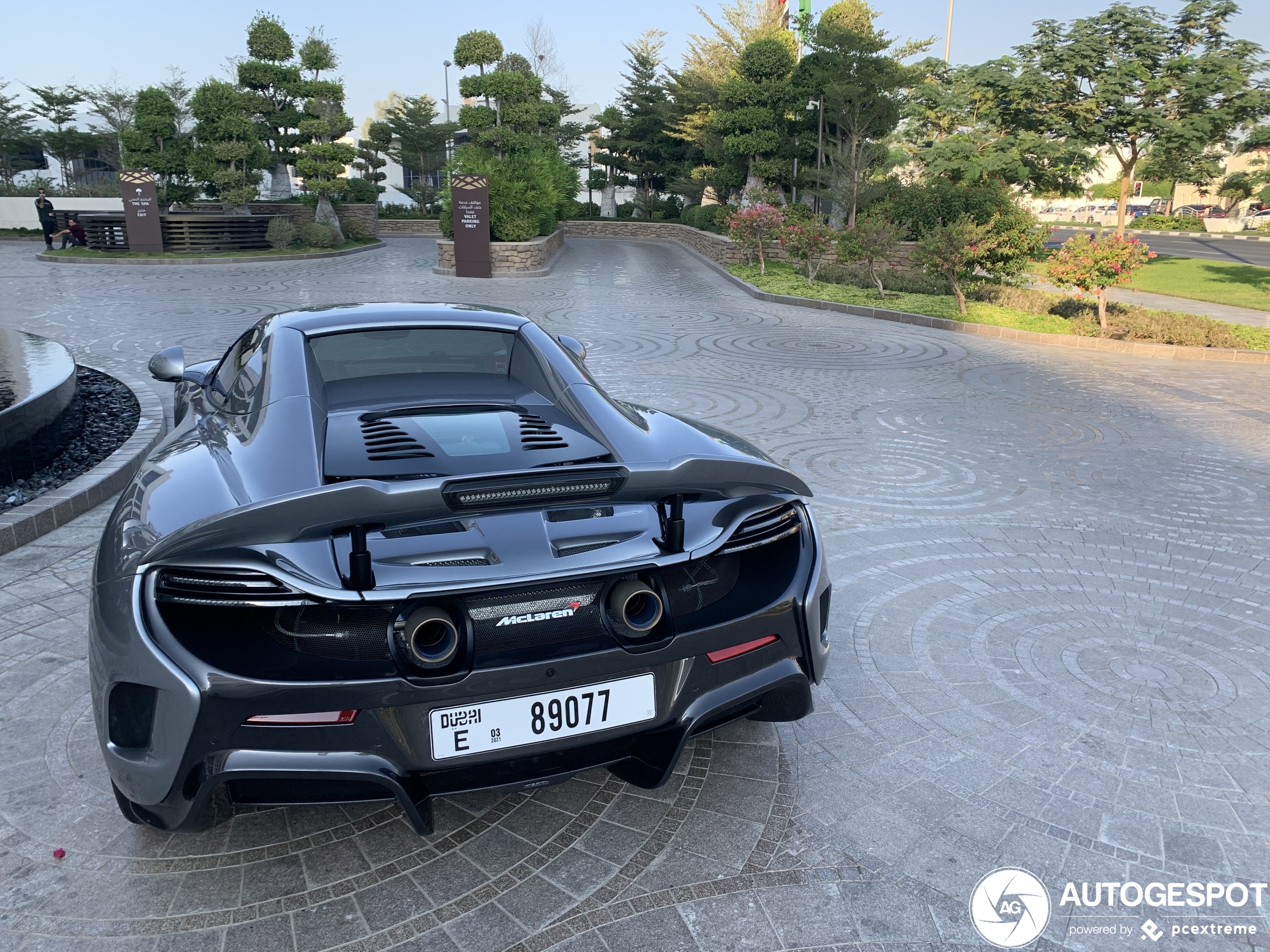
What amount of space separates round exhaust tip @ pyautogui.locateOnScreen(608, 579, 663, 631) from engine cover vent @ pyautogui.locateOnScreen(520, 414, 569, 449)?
74 centimetres

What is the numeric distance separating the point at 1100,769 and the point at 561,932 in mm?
1873

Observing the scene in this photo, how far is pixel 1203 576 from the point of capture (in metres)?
4.61

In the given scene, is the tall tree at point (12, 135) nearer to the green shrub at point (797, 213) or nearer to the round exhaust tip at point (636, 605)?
the green shrub at point (797, 213)

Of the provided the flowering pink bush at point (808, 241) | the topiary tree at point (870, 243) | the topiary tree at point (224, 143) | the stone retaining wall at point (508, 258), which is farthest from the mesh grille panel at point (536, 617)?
the topiary tree at point (224, 143)

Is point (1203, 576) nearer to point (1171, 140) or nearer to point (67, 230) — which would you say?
point (67, 230)

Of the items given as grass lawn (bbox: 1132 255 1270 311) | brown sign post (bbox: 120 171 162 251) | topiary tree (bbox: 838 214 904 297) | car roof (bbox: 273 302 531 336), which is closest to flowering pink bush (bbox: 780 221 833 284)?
topiary tree (bbox: 838 214 904 297)

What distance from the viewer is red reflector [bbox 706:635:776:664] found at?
2361 mm

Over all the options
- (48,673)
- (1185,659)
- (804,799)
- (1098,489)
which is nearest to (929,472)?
(1098,489)

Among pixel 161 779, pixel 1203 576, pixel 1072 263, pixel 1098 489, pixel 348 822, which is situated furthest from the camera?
pixel 1072 263

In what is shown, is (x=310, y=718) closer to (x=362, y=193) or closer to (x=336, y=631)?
(x=336, y=631)

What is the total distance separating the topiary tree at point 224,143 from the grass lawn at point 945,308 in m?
16.9

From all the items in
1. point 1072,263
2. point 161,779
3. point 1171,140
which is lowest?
point 161,779

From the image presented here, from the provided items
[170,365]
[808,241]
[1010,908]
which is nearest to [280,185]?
[808,241]

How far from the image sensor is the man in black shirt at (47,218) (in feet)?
80.9
